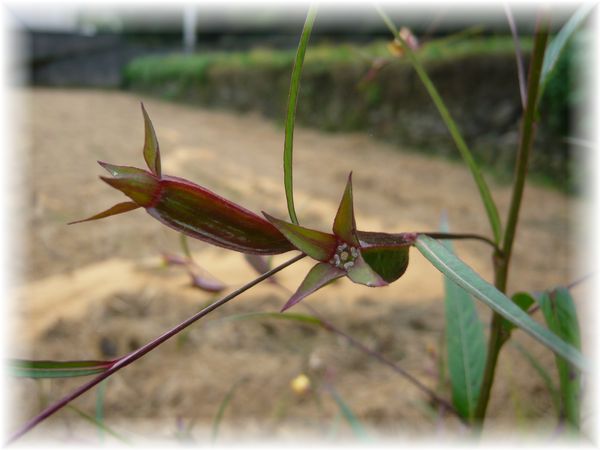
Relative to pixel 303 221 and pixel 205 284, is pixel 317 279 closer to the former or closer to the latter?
pixel 205 284

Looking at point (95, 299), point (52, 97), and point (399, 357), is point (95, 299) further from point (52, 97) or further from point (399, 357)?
point (52, 97)

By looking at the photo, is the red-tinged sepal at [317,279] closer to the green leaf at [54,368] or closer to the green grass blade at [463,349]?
the green leaf at [54,368]

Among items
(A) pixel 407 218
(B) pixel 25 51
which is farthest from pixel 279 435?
(B) pixel 25 51

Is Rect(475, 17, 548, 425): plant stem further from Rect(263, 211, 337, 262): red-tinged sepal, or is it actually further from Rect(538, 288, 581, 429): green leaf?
Rect(263, 211, 337, 262): red-tinged sepal

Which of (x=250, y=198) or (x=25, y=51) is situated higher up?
(x=25, y=51)

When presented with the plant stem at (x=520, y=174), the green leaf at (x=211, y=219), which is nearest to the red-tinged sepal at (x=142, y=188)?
the green leaf at (x=211, y=219)

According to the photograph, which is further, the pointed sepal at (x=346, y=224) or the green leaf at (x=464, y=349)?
the green leaf at (x=464, y=349)

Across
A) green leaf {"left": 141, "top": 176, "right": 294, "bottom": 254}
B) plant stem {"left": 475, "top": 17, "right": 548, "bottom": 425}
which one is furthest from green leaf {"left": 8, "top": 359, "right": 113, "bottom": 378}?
plant stem {"left": 475, "top": 17, "right": 548, "bottom": 425}
